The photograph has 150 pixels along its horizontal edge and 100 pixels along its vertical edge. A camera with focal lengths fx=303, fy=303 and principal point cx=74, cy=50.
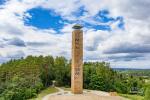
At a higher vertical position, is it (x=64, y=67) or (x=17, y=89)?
(x=64, y=67)

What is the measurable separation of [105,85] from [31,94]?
1572 cm

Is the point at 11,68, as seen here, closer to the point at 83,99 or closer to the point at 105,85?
the point at 105,85

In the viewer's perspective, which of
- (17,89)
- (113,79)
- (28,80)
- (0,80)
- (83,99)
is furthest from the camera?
(113,79)

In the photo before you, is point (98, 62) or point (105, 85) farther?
point (98, 62)

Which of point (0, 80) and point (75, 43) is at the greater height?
point (75, 43)

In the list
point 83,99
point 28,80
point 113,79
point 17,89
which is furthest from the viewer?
point 113,79

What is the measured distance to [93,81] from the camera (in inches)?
2050

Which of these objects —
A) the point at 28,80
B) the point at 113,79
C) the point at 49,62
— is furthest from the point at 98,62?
the point at 28,80

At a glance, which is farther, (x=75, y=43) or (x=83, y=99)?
(x=75, y=43)

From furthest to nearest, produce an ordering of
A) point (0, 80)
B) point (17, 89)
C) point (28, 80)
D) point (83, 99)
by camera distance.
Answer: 1. point (0, 80)
2. point (28, 80)
3. point (17, 89)
4. point (83, 99)

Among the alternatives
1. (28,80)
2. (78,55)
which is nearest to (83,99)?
(78,55)

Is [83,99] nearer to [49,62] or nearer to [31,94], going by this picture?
[31,94]

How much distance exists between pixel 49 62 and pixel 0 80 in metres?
9.97

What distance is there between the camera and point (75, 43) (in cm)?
4228
